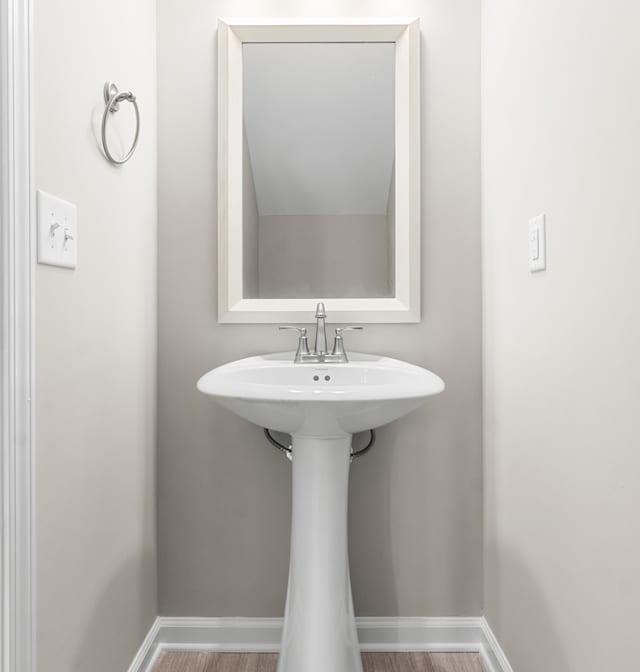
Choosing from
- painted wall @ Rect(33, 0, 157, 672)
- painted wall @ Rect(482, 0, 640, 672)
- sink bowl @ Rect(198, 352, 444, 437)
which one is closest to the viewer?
painted wall @ Rect(482, 0, 640, 672)

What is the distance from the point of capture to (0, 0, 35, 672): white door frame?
0.85m

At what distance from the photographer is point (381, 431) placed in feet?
5.29

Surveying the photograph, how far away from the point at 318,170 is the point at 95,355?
83 cm

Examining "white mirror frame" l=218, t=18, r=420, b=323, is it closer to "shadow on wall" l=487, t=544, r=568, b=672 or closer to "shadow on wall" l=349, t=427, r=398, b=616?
"shadow on wall" l=349, t=427, r=398, b=616

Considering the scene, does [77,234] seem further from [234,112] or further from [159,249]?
[234,112]

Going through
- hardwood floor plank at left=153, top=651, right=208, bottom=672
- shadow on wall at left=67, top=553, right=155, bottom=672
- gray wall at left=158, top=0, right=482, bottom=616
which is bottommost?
hardwood floor plank at left=153, top=651, right=208, bottom=672

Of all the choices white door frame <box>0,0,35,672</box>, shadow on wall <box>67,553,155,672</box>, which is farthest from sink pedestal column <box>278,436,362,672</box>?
white door frame <box>0,0,35,672</box>

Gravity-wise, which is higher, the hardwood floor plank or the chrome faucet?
the chrome faucet

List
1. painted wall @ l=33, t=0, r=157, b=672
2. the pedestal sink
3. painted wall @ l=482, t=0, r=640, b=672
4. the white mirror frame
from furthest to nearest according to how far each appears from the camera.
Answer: the white mirror frame
the pedestal sink
painted wall @ l=33, t=0, r=157, b=672
painted wall @ l=482, t=0, r=640, b=672

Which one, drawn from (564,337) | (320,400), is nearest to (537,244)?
(564,337)

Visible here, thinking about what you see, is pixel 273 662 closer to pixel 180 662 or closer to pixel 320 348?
pixel 180 662

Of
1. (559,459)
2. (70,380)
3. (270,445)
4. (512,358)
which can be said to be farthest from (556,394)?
(70,380)

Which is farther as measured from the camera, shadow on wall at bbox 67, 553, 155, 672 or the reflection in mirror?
the reflection in mirror

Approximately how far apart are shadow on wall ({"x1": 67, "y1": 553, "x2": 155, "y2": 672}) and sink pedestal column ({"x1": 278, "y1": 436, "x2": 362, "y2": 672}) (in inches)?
14.5
